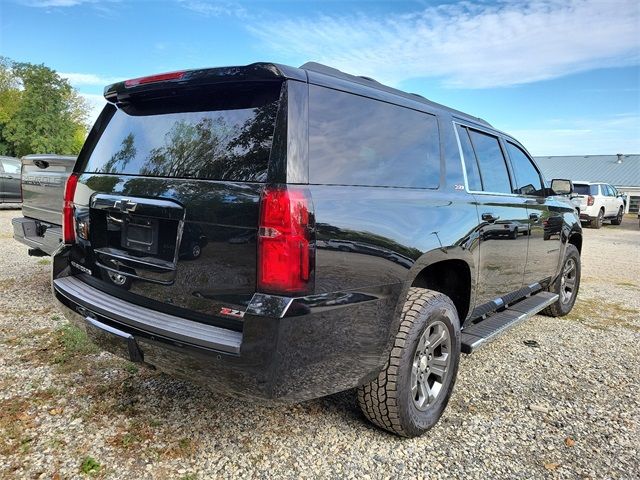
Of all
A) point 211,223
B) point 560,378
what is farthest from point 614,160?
point 211,223

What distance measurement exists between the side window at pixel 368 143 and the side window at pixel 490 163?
682mm

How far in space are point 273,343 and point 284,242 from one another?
1.36 feet

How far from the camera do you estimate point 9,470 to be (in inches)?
91.4

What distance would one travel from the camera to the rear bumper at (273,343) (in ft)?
6.55

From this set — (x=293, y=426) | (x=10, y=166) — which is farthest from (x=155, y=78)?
(x=10, y=166)

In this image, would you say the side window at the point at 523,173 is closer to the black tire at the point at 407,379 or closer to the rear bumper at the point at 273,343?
the black tire at the point at 407,379

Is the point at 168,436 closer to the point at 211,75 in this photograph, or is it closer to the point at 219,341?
A: the point at 219,341

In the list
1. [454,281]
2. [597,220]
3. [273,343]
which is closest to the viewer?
[273,343]

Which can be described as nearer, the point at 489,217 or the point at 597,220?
the point at 489,217

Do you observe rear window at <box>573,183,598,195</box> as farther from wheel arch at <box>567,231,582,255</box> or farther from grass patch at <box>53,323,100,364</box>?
grass patch at <box>53,323,100,364</box>

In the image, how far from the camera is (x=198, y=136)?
2.40m

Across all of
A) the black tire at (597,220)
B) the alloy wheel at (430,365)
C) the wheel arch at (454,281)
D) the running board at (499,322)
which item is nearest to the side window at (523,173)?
the running board at (499,322)

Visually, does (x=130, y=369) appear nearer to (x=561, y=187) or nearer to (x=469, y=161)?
(x=469, y=161)

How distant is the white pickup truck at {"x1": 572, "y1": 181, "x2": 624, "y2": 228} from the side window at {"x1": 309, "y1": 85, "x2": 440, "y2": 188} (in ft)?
57.9
